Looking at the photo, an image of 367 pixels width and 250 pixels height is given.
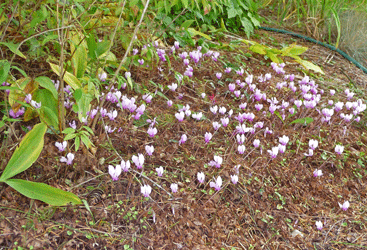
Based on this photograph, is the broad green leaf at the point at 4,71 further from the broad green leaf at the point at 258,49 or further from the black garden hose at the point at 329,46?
the black garden hose at the point at 329,46

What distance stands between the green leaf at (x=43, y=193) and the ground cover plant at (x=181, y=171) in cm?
8

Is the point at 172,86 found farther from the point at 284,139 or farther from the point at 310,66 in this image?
the point at 310,66

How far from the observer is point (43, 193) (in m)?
1.49

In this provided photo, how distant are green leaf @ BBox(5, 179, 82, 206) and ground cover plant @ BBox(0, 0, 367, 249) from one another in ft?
0.25

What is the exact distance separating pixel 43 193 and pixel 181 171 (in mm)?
838

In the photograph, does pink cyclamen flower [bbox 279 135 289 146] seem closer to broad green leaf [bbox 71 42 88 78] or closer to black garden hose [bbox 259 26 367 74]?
broad green leaf [bbox 71 42 88 78]

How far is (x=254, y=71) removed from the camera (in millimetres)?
3541

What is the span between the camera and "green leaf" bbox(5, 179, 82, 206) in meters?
1.46

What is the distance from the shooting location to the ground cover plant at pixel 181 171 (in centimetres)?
162

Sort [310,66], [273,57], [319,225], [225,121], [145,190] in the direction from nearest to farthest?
[145,190] < [319,225] < [225,121] < [273,57] < [310,66]

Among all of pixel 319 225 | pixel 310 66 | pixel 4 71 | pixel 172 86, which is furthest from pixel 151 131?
pixel 310 66

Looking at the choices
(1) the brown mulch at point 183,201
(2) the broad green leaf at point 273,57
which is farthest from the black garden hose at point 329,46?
(1) the brown mulch at point 183,201

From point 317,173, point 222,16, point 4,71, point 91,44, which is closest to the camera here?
point 4,71

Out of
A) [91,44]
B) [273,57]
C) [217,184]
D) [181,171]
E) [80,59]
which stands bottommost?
[181,171]
